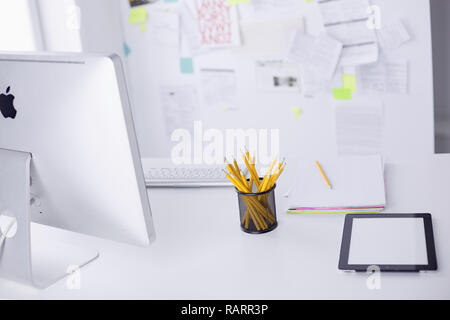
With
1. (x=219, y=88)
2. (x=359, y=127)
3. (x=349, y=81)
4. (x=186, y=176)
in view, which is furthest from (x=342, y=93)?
(x=186, y=176)

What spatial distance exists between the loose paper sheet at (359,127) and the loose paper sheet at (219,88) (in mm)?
496

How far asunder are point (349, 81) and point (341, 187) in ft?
4.38

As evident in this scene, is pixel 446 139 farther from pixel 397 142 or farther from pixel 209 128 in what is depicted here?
pixel 209 128

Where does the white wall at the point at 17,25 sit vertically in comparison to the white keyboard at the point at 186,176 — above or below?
above

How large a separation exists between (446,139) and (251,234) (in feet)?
6.97

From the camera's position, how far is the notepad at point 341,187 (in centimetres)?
141

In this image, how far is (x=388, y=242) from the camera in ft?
4.06

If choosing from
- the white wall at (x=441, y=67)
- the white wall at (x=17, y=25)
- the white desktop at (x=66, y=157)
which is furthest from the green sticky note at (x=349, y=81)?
the white desktop at (x=66, y=157)

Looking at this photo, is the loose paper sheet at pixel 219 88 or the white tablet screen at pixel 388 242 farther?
the loose paper sheet at pixel 219 88

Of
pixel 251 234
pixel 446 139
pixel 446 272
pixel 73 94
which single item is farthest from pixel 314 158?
pixel 446 139

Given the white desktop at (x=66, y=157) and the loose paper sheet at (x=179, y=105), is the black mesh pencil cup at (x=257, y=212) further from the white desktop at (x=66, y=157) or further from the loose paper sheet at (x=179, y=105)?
the loose paper sheet at (x=179, y=105)

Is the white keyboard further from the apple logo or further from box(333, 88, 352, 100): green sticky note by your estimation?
box(333, 88, 352, 100): green sticky note

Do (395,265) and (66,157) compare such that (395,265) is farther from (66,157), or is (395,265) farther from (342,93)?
(342,93)

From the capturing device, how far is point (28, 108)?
1.18m
